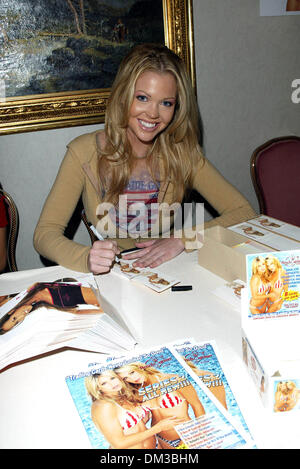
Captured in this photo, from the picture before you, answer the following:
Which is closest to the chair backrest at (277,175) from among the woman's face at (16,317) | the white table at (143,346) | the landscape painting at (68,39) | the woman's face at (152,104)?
the woman's face at (152,104)

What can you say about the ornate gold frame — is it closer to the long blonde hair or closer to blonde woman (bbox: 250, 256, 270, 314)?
the long blonde hair

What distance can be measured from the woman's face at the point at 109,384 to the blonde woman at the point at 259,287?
0.34 meters

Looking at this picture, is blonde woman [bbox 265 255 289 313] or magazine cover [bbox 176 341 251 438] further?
blonde woman [bbox 265 255 289 313]

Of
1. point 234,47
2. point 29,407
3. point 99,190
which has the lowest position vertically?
point 29,407

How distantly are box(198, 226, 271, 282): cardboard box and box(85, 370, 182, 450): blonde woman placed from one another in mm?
533

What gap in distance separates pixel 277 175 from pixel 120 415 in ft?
6.05

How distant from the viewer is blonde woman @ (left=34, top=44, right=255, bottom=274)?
162 centimetres

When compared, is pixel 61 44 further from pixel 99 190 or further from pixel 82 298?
pixel 82 298

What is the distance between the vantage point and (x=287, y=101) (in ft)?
9.34

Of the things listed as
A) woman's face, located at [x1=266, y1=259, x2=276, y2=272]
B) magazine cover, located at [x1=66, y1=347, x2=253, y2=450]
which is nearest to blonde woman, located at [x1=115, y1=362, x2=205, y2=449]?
magazine cover, located at [x1=66, y1=347, x2=253, y2=450]

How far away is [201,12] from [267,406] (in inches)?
A: 91.8

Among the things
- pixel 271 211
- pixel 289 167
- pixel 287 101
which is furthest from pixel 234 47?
pixel 271 211

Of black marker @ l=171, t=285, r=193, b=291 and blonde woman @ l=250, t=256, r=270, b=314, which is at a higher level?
blonde woman @ l=250, t=256, r=270, b=314

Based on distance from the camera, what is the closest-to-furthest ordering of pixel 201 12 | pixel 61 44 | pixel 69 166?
pixel 69 166, pixel 61 44, pixel 201 12
